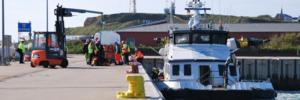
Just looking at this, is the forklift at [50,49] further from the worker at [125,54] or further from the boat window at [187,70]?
the boat window at [187,70]

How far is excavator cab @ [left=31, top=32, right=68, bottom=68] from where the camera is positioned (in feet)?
130

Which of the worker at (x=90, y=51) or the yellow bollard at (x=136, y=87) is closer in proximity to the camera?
the yellow bollard at (x=136, y=87)

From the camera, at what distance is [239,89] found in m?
26.1

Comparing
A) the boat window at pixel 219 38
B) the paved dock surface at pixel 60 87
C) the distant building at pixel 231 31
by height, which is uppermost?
the distant building at pixel 231 31

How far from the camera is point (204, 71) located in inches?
1123

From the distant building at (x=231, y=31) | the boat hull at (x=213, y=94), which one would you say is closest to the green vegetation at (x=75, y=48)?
the distant building at (x=231, y=31)

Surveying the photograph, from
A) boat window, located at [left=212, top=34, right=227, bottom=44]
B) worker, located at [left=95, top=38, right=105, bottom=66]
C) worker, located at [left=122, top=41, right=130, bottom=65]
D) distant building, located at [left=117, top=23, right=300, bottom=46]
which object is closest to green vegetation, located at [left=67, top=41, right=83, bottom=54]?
distant building, located at [left=117, top=23, right=300, bottom=46]

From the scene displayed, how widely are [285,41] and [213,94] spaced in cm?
6172

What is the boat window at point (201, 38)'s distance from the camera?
31172 millimetres

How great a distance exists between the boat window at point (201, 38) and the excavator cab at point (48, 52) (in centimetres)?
1090

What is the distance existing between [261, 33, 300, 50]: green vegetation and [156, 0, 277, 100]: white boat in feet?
170

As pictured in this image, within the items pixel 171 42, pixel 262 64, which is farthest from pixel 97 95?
pixel 262 64

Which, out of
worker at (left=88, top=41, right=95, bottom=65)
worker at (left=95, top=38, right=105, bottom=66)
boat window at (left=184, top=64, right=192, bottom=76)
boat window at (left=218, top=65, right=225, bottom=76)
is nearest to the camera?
boat window at (left=218, top=65, right=225, bottom=76)

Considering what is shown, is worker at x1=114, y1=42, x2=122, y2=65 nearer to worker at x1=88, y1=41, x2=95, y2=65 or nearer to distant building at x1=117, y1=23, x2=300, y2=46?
worker at x1=88, y1=41, x2=95, y2=65
